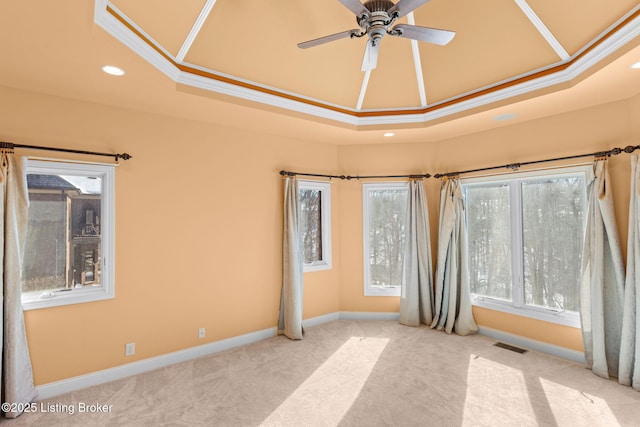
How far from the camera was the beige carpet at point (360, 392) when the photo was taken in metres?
2.42

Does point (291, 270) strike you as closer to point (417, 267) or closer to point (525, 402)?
point (417, 267)

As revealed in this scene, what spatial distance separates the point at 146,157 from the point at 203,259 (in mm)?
1223

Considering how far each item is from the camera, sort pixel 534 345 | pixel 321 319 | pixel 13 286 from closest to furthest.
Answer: pixel 13 286 → pixel 534 345 → pixel 321 319

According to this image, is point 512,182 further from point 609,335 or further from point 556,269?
point 609,335

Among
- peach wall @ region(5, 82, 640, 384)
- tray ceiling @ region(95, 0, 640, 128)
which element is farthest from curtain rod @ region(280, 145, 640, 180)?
tray ceiling @ region(95, 0, 640, 128)

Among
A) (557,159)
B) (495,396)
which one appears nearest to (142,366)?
(495,396)

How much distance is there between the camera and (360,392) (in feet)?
9.09

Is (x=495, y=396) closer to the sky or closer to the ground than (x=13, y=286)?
closer to the ground

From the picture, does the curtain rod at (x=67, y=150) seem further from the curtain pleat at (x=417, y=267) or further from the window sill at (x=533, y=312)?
the window sill at (x=533, y=312)

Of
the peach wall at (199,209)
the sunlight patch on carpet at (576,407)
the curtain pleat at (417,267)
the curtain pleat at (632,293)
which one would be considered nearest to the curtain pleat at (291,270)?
the peach wall at (199,209)

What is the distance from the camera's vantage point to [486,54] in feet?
9.72

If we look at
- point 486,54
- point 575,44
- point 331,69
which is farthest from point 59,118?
point 575,44

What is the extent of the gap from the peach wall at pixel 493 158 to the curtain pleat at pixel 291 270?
95 centimetres

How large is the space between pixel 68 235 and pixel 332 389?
9.06 ft
